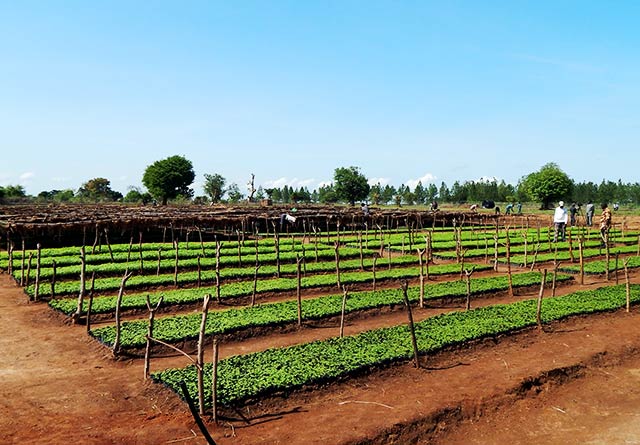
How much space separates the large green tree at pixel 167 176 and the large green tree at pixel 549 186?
52.7 metres

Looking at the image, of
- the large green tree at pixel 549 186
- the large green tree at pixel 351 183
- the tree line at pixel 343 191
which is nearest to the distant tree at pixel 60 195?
the tree line at pixel 343 191

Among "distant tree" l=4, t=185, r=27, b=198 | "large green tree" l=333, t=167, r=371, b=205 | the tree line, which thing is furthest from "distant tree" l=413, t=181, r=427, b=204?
"distant tree" l=4, t=185, r=27, b=198

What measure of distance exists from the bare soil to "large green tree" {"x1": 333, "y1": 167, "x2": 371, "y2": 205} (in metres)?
76.6

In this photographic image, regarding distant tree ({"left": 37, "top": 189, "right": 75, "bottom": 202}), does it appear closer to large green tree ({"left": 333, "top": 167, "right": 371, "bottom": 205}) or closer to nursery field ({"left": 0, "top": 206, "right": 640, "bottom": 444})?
large green tree ({"left": 333, "top": 167, "right": 371, "bottom": 205})

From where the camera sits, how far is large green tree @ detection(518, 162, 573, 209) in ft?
229

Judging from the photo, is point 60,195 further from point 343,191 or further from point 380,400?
point 380,400

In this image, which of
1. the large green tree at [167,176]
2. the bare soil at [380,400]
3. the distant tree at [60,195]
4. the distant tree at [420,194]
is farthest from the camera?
the distant tree at [420,194]

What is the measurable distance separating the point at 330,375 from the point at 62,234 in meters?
24.6

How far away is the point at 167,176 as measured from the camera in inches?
3027

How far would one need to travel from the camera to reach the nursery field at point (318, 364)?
7.60 metres

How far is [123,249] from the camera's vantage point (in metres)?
24.7

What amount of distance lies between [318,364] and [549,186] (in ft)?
229

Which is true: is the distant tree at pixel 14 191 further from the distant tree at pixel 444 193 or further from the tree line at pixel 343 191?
the distant tree at pixel 444 193

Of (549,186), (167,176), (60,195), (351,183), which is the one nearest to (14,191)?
(60,195)
